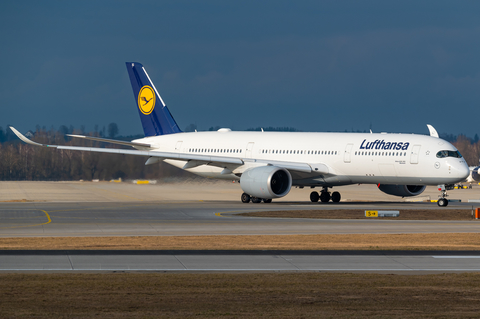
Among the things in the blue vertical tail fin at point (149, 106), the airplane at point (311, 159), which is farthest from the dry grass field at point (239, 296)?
the blue vertical tail fin at point (149, 106)

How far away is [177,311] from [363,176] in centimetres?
3397

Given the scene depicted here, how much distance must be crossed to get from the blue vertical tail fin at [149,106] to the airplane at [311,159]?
4.23 ft

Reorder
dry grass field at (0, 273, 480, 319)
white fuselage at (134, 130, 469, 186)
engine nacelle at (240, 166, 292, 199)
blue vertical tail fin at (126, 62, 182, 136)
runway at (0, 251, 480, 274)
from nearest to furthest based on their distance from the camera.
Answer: dry grass field at (0, 273, 480, 319), runway at (0, 251, 480, 274), white fuselage at (134, 130, 469, 186), engine nacelle at (240, 166, 292, 199), blue vertical tail fin at (126, 62, 182, 136)

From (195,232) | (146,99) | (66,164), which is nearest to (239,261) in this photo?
(195,232)

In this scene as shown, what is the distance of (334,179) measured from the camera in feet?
152

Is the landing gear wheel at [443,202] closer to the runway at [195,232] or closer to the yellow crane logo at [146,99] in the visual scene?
the runway at [195,232]

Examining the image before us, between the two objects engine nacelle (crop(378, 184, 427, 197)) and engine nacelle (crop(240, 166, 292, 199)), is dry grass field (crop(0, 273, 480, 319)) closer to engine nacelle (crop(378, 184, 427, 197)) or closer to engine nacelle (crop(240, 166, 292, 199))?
engine nacelle (crop(240, 166, 292, 199))

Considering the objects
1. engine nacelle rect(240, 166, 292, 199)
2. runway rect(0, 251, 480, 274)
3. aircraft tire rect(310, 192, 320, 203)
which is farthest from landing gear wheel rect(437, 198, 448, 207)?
runway rect(0, 251, 480, 274)

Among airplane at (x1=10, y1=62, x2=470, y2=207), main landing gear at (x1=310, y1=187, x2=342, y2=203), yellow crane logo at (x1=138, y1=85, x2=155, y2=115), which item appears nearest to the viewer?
airplane at (x1=10, y1=62, x2=470, y2=207)

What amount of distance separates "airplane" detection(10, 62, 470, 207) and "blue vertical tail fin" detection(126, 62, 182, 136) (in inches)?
50.7

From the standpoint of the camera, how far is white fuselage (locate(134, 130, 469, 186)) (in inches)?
1674

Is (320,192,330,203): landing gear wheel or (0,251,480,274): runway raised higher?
(320,192,330,203): landing gear wheel

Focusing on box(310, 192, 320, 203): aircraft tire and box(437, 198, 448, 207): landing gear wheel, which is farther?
box(310, 192, 320, 203): aircraft tire

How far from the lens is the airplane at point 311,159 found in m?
42.8
